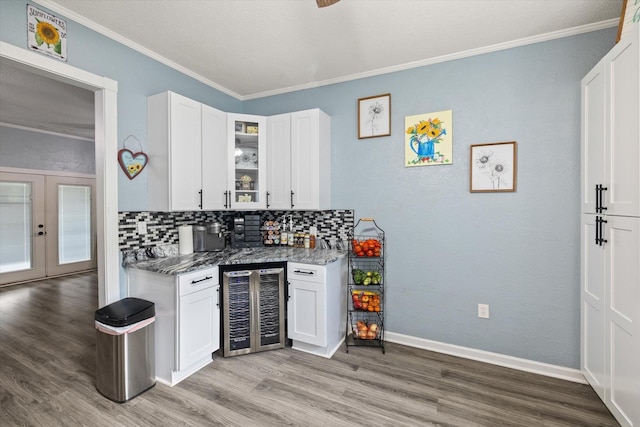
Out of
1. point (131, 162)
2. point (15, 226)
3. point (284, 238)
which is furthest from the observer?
point (15, 226)

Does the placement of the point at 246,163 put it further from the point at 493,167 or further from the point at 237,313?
the point at 493,167

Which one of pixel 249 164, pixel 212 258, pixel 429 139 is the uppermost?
pixel 429 139

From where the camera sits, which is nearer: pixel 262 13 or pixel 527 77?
pixel 262 13

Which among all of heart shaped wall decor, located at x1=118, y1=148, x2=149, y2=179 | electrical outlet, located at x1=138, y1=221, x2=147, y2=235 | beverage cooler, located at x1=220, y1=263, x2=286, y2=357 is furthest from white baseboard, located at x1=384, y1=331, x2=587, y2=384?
heart shaped wall decor, located at x1=118, y1=148, x2=149, y2=179

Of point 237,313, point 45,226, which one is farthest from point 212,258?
point 45,226

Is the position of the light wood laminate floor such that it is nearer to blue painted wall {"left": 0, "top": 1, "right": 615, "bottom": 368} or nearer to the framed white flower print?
blue painted wall {"left": 0, "top": 1, "right": 615, "bottom": 368}

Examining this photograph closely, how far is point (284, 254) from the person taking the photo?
279 centimetres

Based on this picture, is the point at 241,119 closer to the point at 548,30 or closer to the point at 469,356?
the point at 548,30

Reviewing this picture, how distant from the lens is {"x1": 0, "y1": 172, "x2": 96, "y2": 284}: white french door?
4.84 meters

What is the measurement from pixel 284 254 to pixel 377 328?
114 cm

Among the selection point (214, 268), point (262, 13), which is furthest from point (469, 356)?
point (262, 13)

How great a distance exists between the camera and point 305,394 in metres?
2.10

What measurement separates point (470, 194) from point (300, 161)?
161cm

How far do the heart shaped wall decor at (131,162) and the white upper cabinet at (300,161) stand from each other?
1153mm
